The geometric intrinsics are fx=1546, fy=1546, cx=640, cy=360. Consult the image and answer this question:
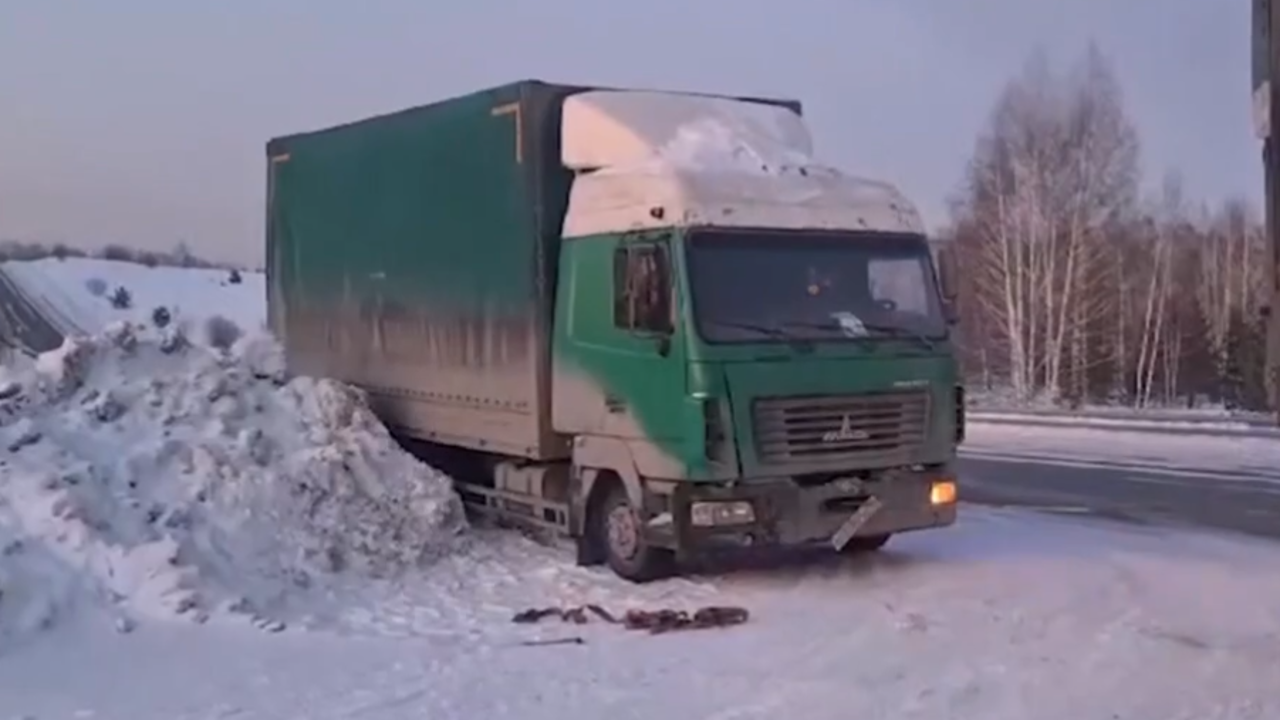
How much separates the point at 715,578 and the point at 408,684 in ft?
12.9

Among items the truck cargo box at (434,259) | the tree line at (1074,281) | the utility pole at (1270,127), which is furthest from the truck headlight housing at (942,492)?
the tree line at (1074,281)

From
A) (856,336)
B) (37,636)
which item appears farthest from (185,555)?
(856,336)

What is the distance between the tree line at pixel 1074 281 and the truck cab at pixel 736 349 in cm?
3094

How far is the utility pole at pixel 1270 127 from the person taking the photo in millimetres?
4871

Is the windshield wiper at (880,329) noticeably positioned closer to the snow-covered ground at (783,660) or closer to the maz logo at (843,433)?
the maz logo at (843,433)

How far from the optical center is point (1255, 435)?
26672mm

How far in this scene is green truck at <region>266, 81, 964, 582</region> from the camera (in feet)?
36.3

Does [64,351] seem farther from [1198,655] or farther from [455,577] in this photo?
[1198,655]

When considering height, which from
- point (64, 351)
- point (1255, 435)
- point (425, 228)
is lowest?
point (1255, 435)

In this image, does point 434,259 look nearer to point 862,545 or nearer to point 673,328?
point 673,328

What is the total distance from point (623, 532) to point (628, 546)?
0.13 meters

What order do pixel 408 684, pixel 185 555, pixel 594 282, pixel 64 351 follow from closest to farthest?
pixel 408 684 < pixel 185 555 < pixel 594 282 < pixel 64 351

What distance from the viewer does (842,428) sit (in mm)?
11297

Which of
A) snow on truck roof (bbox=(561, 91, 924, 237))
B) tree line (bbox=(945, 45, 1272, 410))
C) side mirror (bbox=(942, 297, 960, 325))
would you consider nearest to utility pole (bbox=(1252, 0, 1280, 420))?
snow on truck roof (bbox=(561, 91, 924, 237))
